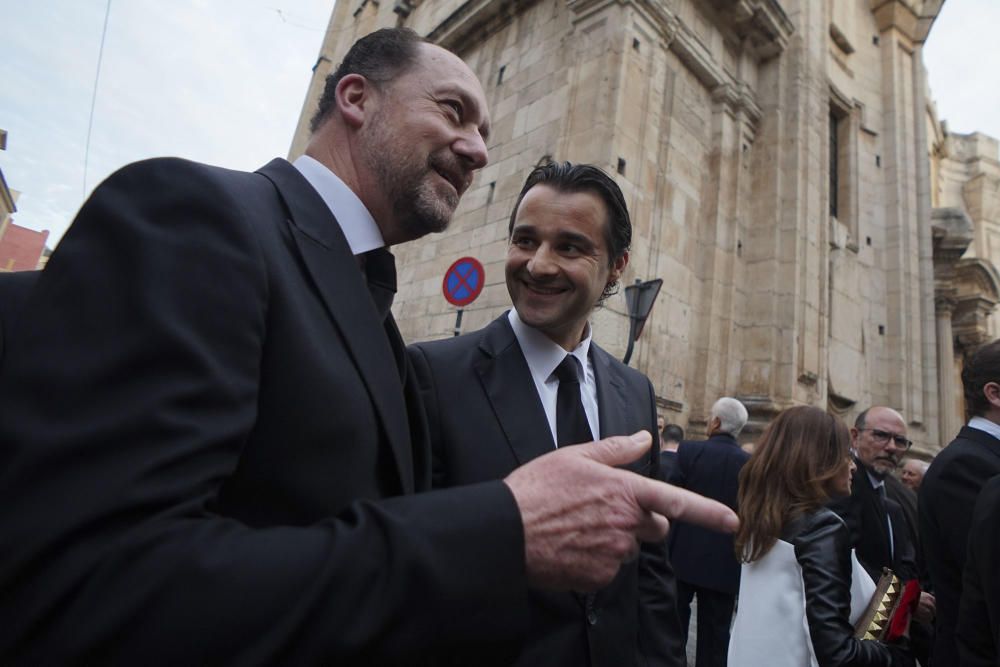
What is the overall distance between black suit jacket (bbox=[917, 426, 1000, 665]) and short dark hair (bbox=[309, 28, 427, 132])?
2.75 meters

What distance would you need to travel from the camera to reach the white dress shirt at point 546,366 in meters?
1.65

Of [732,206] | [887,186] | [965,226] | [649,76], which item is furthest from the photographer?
[965,226]

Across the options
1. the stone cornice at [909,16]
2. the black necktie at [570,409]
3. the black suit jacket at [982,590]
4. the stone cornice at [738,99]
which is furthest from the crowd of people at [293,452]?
the stone cornice at [909,16]

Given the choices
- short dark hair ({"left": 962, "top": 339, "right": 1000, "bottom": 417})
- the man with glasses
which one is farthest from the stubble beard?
short dark hair ({"left": 962, "top": 339, "right": 1000, "bottom": 417})

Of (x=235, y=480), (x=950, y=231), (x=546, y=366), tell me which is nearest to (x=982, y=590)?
(x=546, y=366)

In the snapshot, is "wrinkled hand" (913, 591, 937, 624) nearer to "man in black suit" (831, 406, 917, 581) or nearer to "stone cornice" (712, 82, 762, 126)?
"man in black suit" (831, 406, 917, 581)

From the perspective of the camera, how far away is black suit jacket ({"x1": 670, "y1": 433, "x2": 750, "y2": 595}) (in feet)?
12.4

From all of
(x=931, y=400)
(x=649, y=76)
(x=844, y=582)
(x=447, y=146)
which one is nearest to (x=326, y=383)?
(x=447, y=146)

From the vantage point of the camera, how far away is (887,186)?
13.6 meters

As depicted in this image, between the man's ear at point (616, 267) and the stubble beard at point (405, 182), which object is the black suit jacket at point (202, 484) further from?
the man's ear at point (616, 267)

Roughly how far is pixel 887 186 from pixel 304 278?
55.4 ft

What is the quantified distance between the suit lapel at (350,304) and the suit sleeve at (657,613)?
45.3 inches

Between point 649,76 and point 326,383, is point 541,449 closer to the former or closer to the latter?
point 326,383

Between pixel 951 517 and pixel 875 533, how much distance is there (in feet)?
1.73
